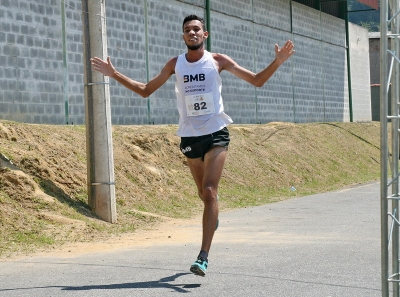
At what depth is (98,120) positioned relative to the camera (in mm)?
12461

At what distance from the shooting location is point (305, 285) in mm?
7508

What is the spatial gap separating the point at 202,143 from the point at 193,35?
104 centimetres

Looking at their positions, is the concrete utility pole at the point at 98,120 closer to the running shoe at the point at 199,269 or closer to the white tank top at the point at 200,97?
the white tank top at the point at 200,97

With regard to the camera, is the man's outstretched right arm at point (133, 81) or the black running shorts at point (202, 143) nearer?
the black running shorts at point (202, 143)

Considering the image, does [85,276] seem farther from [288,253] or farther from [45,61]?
[45,61]

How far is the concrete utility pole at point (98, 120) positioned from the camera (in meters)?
12.4

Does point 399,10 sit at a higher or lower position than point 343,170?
higher

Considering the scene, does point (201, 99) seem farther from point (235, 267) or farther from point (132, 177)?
point (132, 177)

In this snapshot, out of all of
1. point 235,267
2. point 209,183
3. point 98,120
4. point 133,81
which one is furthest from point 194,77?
point 98,120

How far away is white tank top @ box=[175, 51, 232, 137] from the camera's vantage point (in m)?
8.32

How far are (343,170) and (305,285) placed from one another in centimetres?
1901

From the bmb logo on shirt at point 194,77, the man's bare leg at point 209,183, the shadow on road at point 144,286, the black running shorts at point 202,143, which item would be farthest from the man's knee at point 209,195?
the bmb logo on shirt at point 194,77

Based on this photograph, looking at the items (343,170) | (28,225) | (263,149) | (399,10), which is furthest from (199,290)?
(343,170)

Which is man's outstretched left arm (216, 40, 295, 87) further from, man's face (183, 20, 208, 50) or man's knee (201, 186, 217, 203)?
man's knee (201, 186, 217, 203)
